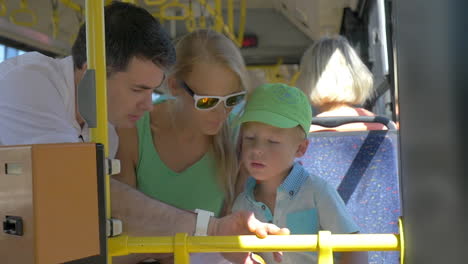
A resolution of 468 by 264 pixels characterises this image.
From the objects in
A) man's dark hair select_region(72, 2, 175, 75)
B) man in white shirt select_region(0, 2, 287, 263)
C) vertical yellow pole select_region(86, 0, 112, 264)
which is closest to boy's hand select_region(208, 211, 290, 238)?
man in white shirt select_region(0, 2, 287, 263)

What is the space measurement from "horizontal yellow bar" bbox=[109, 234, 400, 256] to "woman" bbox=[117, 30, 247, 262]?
91 centimetres

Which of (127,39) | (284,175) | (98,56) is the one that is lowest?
(284,175)

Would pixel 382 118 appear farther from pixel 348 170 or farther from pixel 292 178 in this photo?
pixel 292 178

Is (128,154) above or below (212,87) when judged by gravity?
below

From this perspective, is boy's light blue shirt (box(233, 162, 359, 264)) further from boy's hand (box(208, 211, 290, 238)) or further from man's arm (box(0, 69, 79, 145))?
man's arm (box(0, 69, 79, 145))

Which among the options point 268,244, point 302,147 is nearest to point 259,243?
point 268,244

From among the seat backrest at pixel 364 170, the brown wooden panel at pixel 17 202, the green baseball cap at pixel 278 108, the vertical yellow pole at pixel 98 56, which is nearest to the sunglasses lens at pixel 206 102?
the green baseball cap at pixel 278 108

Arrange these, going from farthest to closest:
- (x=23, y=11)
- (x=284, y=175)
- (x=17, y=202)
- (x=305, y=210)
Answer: (x=23, y=11) < (x=284, y=175) < (x=305, y=210) < (x=17, y=202)

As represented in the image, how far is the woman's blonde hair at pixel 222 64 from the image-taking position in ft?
6.47

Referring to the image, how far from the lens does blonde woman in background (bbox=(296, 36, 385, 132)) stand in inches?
96.5

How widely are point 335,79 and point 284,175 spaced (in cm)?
74

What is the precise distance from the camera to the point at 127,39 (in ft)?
5.45

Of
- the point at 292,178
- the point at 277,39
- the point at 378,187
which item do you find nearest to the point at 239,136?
the point at 292,178

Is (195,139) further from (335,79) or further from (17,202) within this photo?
(17,202)
